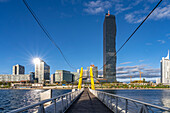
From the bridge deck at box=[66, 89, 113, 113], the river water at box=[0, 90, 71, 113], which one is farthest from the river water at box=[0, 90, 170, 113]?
the bridge deck at box=[66, 89, 113, 113]

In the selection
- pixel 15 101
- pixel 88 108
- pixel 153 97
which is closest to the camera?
pixel 88 108

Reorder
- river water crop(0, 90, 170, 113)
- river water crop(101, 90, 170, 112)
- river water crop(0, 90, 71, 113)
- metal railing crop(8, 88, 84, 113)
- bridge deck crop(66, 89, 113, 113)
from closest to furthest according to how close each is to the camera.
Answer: metal railing crop(8, 88, 84, 113) < bridge deck crop(66, 89, 113, 113) < river water crop(0, 90, 71, 113) < river water crop(0, 90, 170, 113) < river water crop(101, 90, 170, 112)

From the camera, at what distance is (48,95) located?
1148cm

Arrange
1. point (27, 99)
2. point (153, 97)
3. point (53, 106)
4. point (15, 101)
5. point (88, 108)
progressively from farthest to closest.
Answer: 1. point (153, 97)
2. point (27, 99)
3. point (15, 101)
4. point (88, 108)
5. point (53, 106)

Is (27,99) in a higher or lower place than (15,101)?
lower

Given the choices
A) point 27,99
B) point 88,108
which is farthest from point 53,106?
point 27,99

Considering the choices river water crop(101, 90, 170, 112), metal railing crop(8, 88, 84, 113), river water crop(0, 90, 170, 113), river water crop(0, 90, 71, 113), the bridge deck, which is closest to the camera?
metal railing crop(8, 88, 84, 113)

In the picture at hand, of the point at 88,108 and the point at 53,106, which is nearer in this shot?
the point at 53,106

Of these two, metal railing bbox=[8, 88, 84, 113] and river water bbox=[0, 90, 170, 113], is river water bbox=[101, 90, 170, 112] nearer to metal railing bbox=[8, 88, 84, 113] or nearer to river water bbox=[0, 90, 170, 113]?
river water bbox=[0, 90, 170, 113]

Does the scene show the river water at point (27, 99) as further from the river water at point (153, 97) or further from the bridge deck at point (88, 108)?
the bridge deck at point (88, 108)

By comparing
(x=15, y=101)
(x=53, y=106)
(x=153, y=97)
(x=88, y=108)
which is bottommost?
(x=153, y=97)

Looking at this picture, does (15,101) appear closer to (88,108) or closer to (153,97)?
(88,108)

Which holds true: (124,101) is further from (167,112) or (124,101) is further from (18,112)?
(18,112)

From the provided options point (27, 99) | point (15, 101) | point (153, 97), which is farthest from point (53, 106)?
point (153, 97)
